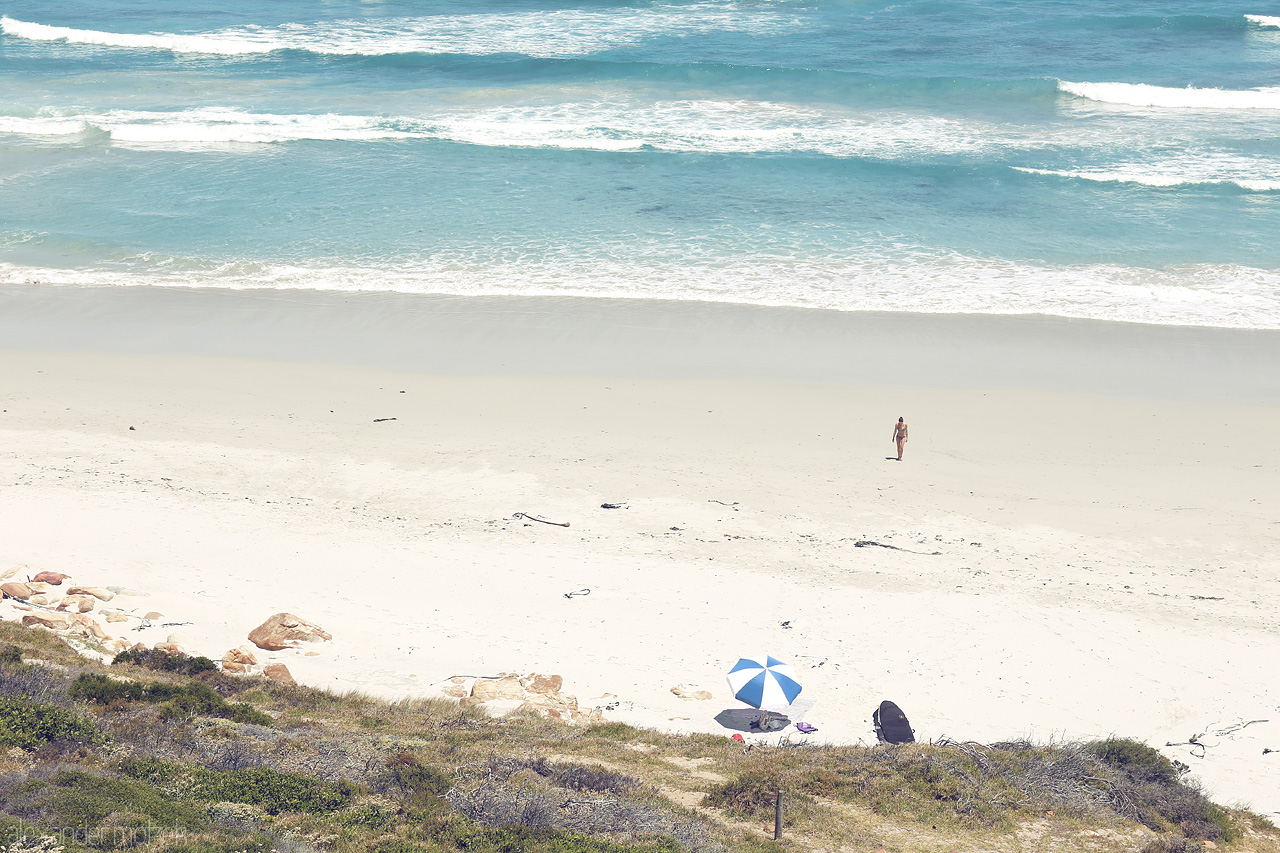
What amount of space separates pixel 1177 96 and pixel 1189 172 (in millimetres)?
8304

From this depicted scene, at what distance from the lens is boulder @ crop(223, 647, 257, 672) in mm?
11336

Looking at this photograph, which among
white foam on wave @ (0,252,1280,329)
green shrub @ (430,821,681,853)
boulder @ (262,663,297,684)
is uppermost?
white foam on wave @ (0,252,1280,329)

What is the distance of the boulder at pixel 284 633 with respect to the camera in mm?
11898

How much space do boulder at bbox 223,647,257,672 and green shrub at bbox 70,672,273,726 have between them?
1.18m

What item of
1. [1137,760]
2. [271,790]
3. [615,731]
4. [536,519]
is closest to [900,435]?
[536,519]

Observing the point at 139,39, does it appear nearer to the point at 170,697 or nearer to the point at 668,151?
the point at 668,151

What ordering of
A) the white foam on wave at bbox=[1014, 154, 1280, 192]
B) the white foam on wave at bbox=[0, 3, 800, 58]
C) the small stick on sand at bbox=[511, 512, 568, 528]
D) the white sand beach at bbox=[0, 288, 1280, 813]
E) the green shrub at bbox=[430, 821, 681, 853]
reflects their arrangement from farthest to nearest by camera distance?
the white foam on wave at bbox=[0, 3, 800, 58] < the white foam on wave at bbox=[1014, 154, 1280, 192] < the small stick on sand at bbox=[511, 512, 568, 528] < the white sand beach at bbox=[0, 288, 1280, 813] < the green shrub at bbox=[430, 821, 681, 853]

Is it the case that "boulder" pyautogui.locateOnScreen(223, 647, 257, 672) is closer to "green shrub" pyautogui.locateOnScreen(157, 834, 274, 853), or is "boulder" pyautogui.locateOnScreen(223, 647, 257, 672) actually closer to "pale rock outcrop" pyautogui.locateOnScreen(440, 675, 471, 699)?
"pale rock outcrop" pyautogui.locateOnScreen(440, 675, 471, 699)

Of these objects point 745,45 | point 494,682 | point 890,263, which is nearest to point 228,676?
point 494,682

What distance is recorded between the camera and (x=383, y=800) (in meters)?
8.55

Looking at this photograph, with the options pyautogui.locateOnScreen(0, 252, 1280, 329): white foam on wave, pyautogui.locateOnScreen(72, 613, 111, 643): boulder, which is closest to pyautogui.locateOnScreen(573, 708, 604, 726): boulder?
pyautogui.locateOnScreen(72, 613, 111, 643): boulder

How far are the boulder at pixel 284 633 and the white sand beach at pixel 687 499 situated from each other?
40 cm

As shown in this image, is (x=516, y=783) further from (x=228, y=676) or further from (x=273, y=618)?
(x=273, y=618)

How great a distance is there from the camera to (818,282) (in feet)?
79.6
